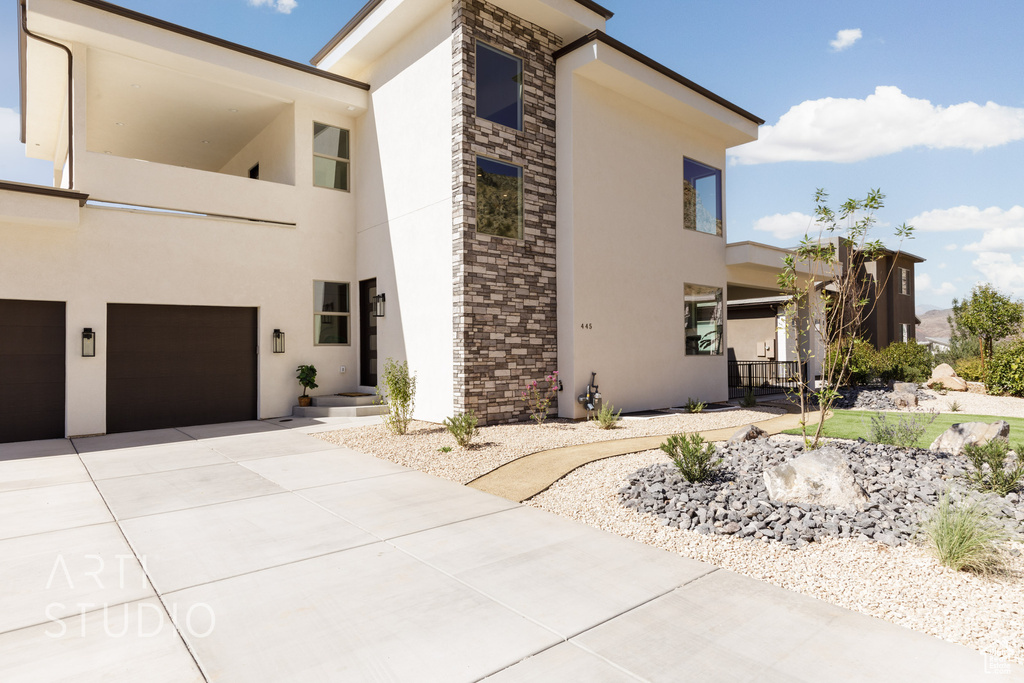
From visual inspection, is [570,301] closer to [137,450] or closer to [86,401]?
[137,450]

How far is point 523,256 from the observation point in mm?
10641

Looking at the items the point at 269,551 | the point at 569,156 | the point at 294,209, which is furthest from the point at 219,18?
the point at 269,551

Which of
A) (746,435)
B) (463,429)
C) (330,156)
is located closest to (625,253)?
(746,435)

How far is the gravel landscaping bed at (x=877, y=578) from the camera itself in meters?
3.07

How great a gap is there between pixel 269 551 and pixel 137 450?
5511mm

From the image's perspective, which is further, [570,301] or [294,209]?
[294,209]

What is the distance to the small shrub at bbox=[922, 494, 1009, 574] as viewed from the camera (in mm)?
3715

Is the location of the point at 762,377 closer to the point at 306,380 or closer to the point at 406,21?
the point at 306,380

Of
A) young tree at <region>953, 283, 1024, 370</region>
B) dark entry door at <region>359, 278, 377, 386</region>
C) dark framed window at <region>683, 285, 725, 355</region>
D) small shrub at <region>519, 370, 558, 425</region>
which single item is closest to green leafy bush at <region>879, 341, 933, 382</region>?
young tree at <region>953, 283, 1024, 370</region>

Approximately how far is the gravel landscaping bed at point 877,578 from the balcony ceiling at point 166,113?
11714 millimetres

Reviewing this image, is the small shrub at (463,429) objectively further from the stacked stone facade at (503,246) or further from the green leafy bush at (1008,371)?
the green leafy bush at (1008,371)

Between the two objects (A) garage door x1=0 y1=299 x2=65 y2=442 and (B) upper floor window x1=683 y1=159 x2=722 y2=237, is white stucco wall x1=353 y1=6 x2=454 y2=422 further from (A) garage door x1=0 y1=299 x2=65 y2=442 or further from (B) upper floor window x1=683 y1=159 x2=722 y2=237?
(B) upper floor window x1=683 y1=159 x2=722 y2=237

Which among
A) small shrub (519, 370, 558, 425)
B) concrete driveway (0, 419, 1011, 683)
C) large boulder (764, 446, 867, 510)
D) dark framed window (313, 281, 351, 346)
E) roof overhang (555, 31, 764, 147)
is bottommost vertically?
concrete driveway (0, 419, 1011, 683)

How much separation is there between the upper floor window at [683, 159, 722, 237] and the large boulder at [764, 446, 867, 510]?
9.64 metres
